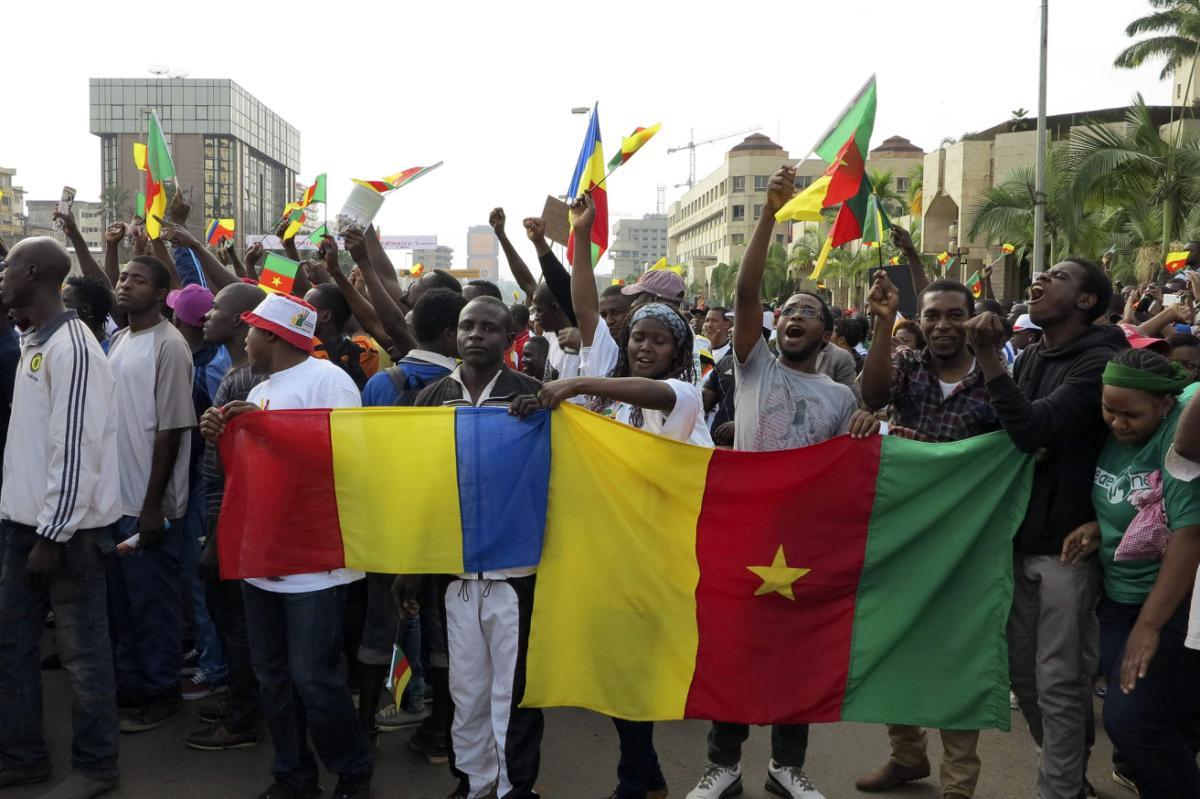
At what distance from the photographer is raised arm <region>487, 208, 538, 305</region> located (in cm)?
676

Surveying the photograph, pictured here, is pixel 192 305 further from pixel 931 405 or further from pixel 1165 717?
pixel 1165 717

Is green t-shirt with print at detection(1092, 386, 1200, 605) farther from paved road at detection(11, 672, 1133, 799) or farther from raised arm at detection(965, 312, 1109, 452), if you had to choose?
paved road at detection(11, 672, 1133, 799)

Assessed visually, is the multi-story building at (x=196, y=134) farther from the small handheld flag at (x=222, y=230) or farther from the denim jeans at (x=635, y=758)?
the denim jeans at (x=635, y=758)

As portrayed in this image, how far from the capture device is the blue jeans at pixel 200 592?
564 centimetres

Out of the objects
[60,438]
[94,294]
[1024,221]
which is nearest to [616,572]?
[60,438]

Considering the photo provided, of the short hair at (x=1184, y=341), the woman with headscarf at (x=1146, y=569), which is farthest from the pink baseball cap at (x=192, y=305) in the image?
the short hair at (x=1184, y=341)

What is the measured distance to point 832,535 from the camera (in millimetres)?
4281

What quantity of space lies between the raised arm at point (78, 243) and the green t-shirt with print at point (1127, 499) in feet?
21.4

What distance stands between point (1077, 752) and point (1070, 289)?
1.81 metres

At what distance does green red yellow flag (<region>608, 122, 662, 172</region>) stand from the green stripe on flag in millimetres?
2483

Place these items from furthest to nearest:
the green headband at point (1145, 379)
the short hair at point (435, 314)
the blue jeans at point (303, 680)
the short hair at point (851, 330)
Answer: the short hair at point (851, 330) < the short hair at point (435, 314) < the blue jeans at point (303, 680) < the green headband at point (1145, 379)

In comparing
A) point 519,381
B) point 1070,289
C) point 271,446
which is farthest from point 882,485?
point 271,446

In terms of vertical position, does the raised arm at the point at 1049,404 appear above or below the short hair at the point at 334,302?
below

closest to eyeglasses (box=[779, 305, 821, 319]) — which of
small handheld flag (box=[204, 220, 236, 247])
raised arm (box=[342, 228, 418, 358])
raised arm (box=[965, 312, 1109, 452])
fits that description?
raised arm (box=[965, 312, 1109, 452])
